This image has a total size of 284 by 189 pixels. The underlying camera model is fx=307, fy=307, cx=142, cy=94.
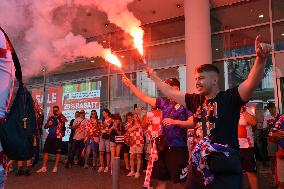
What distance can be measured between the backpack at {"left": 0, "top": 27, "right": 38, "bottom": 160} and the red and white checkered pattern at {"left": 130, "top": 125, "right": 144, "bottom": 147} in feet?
22.4

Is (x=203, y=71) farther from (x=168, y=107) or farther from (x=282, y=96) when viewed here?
(x=282, y=96)

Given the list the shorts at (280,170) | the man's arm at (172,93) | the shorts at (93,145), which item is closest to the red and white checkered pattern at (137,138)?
the shorts at (93,145)

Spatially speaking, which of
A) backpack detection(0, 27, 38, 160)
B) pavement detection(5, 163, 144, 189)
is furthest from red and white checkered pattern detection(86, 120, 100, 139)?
backpack detection(0, 27, 38, 160)

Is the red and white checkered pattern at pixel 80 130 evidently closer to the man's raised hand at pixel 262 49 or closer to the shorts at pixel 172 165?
the shorts at pixel 172 165

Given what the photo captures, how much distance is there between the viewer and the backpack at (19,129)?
1.93 metres

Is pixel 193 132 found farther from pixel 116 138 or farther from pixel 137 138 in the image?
pixel 116 138

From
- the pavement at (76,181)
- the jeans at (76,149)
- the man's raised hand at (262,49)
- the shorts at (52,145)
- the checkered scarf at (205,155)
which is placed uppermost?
the man's raised hand at (262,49)

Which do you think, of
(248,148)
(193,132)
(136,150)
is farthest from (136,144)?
(193,132)

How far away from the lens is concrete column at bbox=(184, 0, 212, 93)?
1010 centimetres

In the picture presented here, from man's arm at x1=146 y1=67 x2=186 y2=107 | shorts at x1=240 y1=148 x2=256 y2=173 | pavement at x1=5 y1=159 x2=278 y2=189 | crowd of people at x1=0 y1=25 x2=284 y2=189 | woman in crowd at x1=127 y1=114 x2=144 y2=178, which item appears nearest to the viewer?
crowd of people at x1=0 y1=25 x2=284 y2=189

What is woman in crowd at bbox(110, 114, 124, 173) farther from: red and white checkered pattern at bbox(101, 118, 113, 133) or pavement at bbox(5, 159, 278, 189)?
pavement at bbox(5, 159, 278, 189)

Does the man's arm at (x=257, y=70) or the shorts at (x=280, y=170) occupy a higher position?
the man's arm at (x=257, y=70)

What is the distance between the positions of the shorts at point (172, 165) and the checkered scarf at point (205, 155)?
2.04 metres

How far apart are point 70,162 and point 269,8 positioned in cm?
898
